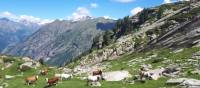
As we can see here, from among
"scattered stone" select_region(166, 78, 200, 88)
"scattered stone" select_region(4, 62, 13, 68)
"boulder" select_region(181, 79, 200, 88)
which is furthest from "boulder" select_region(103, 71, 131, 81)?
"scattered stone" select_region(4, 62, 13, 68)

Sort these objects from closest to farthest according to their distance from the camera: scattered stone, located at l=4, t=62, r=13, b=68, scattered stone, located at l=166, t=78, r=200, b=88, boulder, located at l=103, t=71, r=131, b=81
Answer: scattered stone, located at l=166, t=78, r=200, b=88 → boulder, located at l=103, t=71, r=131, b=81 → scattered stone, located at l=4, t=62, r=13, b=68

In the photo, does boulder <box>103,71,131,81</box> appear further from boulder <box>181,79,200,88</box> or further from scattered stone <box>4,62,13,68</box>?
scattered stone <box>4,62,13,68</box>

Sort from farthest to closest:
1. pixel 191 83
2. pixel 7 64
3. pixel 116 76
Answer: pixel 7 64 → pixel 116 76 → pixel 191 83

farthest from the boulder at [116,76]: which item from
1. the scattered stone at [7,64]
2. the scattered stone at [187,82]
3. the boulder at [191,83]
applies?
the scattered stone at [7,64]

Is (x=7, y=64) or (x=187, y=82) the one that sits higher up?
(x=7, y=64)

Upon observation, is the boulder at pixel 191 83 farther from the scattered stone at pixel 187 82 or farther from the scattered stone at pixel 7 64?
the scattered stone at pixel 7 64

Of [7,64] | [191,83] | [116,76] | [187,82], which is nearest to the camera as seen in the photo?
[191,83]

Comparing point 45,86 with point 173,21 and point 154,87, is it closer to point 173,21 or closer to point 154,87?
point 154,87

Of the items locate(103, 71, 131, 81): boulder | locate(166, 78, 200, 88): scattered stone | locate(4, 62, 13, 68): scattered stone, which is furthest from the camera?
locate(4, 62, 13, 68): scattered stone

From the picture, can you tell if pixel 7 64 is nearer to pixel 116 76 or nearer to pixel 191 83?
pixel 116 76

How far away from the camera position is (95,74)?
5191 centimetres

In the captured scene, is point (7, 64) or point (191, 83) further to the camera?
point (7, 64)

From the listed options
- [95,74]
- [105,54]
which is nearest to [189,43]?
[95,74]

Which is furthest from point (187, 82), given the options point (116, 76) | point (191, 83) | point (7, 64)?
point (7, 64)
